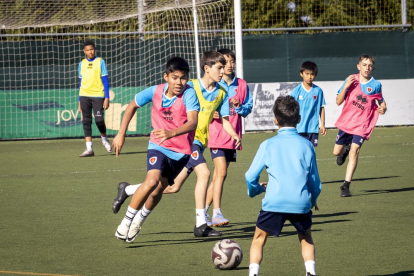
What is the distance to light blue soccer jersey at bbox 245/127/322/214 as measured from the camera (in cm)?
507

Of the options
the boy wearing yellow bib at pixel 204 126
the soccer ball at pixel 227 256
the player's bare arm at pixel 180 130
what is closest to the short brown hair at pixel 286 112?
the soccer ball at pixel 227 256

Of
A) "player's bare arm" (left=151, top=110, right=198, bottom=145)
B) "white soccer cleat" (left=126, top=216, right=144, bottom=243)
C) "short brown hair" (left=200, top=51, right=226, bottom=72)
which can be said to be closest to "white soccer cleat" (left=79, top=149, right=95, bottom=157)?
"short brown hair" (left=200, top=51, right=226, bottom=72)

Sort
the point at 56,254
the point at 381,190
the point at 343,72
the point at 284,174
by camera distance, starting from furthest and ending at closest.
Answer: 1. the point at 343,72
2. the point at 381,190
3. the point at 56,254
4. the point at 284,174

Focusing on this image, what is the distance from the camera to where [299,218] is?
5.18 metres

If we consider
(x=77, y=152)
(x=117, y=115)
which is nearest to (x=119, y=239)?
(x=77, y=152)

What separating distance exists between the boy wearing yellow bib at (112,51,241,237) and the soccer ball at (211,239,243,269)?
4.23ft

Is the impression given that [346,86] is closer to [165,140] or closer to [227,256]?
[165,140]

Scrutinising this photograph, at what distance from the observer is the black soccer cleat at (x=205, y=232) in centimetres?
725

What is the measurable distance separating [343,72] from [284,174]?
55.8 ft

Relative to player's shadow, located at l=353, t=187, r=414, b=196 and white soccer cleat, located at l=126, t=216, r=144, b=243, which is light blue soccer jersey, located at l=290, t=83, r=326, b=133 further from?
white soccer cleat, located at l=126, t=216, r=144, b=243

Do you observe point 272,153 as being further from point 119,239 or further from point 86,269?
point 119,239

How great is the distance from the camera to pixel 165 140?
22.8 feet

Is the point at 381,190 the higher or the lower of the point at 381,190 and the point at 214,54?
the lower

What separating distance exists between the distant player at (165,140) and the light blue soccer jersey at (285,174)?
1759 mm
